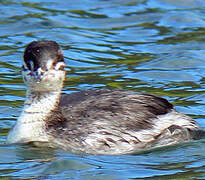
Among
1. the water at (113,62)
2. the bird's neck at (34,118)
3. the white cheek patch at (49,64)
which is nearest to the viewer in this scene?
the water at (113,62)

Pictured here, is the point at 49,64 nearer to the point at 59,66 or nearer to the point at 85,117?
the point at 59,66

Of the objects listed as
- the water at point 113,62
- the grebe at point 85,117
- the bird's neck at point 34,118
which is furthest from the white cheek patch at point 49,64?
the water at point 113,62

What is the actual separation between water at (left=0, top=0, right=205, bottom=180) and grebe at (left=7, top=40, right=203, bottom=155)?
0.70 feet

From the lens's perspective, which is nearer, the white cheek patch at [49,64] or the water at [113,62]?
the water at [113,62]

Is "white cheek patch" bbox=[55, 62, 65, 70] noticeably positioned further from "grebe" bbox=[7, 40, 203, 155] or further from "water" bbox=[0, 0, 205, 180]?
"water" bbox=[0, 0, 205, 180]

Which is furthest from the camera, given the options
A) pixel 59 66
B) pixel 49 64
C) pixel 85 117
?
pixel 85 117

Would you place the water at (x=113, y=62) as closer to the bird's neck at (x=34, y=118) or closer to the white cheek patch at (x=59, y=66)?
the bird's neck at (x=34, y=118)

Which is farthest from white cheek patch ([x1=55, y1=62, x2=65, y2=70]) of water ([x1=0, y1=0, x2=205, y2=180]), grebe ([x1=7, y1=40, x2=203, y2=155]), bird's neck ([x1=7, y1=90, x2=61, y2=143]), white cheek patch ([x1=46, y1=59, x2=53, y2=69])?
water ([x1=0, y1=0, x2=205, y2=180])

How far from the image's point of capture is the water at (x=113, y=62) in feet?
32.7

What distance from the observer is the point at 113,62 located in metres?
15.7

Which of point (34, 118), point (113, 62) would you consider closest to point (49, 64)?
point (34, 118)

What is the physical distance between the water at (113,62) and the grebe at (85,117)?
0.21 m

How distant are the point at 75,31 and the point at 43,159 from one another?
7.91 meters

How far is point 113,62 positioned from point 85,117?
5.09 metres
